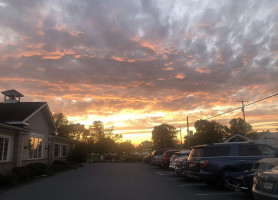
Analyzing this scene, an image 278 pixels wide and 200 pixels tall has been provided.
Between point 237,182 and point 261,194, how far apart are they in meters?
3.02

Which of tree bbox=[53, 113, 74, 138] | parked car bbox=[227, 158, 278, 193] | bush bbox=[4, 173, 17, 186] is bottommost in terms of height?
bush bbox=[4, 173, 17, 186]

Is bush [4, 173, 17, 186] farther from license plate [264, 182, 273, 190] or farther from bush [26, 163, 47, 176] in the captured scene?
license plate [264, 182, 273, 190]

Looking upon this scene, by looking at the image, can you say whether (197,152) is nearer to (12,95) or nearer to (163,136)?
(12,95)

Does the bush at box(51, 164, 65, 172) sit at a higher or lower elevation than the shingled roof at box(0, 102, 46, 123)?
lower

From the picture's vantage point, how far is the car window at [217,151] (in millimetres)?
10663

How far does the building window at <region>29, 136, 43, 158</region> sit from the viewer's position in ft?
68.1

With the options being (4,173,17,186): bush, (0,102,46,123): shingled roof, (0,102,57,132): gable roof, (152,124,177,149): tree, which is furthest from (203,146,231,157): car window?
(152,124,177,149): tree

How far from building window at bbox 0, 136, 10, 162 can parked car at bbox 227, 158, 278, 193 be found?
13.4 meters

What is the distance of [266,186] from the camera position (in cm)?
585

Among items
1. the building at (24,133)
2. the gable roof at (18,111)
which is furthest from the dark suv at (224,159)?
the gable roof at (18,111)

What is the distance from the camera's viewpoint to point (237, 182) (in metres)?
8.80

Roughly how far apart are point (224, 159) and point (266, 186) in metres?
4.70

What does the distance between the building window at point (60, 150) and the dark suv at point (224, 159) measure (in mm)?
21275

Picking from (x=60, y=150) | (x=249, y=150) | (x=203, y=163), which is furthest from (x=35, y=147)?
(x=249, y=150)
